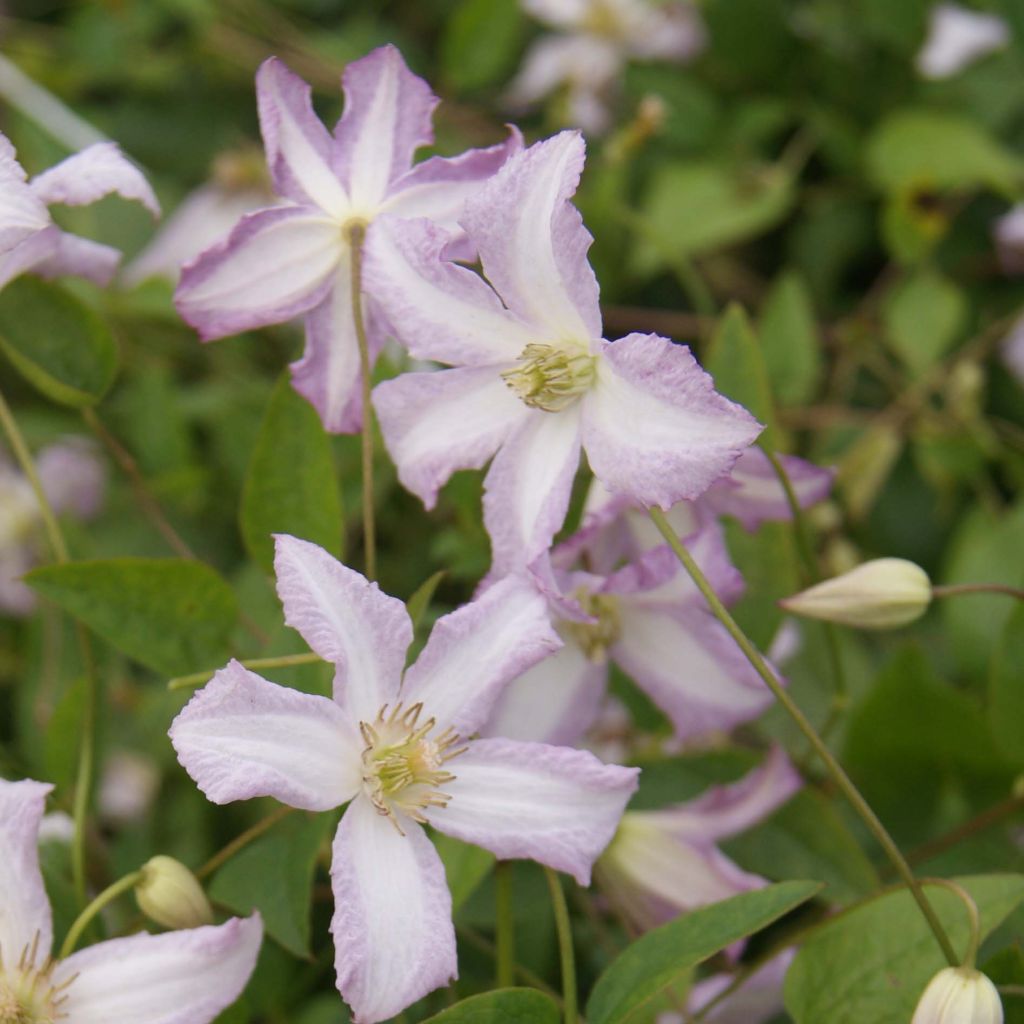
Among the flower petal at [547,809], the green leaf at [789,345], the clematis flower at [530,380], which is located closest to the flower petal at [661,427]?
the clematis flower at [530,380]

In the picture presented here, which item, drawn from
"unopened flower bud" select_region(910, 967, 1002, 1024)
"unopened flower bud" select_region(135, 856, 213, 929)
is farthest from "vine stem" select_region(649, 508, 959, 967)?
"unopened flower bud" select_region(135, 856, 213, 929)

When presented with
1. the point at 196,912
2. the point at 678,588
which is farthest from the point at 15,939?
the point at 678,588

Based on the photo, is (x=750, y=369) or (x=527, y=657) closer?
(x=527, y=657)

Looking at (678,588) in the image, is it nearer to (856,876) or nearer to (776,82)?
(856,876)

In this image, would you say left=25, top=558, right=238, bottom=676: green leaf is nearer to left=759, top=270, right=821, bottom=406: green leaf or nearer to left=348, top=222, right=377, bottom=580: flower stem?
left=348, top=222, right=377, bottom=580: flower stem

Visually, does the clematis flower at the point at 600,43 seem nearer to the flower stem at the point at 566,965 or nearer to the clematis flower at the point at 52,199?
the clematis flower at the point at 52,199
